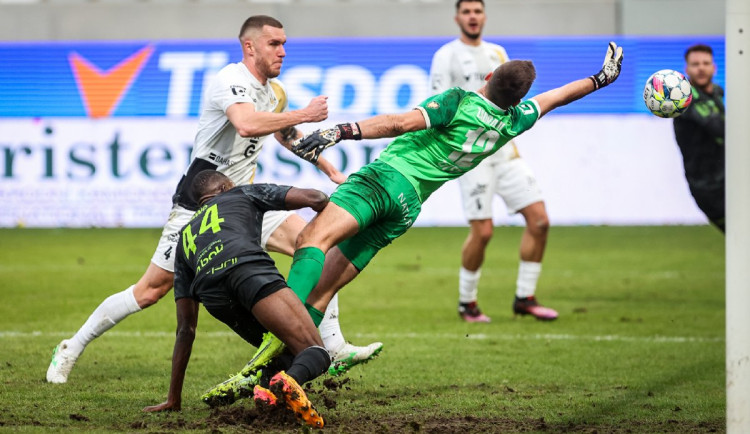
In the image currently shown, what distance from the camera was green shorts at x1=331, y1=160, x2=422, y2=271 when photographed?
6.28 m

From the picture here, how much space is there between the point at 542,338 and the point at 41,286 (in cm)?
625

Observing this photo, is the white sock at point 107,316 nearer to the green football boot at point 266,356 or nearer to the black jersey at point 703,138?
the green football boot at point 266,356

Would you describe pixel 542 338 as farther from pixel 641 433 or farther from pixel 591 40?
pixel 591 40

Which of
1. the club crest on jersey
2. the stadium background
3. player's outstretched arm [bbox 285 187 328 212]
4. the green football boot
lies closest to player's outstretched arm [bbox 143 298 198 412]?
the green football boot

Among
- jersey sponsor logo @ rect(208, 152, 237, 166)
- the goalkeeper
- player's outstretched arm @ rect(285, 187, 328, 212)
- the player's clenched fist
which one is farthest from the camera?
jersey sponsor logo @ rect(208, 152, 237, 166)

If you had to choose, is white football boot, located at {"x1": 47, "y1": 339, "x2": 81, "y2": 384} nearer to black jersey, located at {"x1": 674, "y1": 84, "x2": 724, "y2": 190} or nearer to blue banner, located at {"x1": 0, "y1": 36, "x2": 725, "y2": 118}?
black jersey, located at {"x1": 674, "y1": 84, "x2": 724, "y2": 190}

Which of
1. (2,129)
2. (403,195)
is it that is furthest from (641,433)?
(2,129)

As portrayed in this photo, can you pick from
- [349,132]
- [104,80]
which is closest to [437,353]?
[349,132]

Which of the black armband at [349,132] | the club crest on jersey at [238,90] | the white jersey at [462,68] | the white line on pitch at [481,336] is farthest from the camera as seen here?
the white jersey at [462,68]

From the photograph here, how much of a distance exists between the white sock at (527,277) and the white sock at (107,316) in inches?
171

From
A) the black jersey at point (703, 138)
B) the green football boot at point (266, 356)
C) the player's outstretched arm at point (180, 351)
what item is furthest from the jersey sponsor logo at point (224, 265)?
the black jersey at point (703, 138)

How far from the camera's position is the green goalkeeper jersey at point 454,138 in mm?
6527

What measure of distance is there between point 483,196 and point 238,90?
4006mm

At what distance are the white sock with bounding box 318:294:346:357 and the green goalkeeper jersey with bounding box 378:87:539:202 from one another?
0.99 meters
